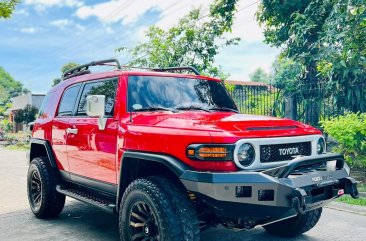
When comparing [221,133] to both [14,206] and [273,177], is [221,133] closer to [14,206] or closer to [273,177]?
[273,177]

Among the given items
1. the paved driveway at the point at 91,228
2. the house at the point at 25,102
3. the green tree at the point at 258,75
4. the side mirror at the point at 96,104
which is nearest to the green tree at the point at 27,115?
the house at the point at 25,102

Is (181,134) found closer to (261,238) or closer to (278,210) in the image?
(278,210)

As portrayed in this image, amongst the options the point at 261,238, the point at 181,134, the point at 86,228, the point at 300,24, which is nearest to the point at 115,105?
the point at 181,134

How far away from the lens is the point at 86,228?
4988 millimetres

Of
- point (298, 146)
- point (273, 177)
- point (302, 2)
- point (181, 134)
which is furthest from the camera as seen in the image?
point (302, 2)

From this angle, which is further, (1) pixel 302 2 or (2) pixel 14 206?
(1) pixel 302 2

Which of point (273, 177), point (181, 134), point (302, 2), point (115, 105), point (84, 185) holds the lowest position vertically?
point (84, 185)

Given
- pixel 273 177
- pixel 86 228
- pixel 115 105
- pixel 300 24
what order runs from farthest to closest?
pixel 300 24, pixel 86 228, pixel 115 105, pixel 273 177

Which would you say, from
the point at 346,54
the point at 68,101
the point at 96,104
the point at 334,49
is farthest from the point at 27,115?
the point at 96,104

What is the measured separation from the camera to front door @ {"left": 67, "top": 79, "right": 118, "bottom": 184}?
4070 mm

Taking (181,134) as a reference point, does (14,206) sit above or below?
below

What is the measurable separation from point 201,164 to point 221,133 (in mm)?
305

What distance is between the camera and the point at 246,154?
315 centimetres

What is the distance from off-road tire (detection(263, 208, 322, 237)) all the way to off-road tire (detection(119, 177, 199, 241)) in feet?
5.36
